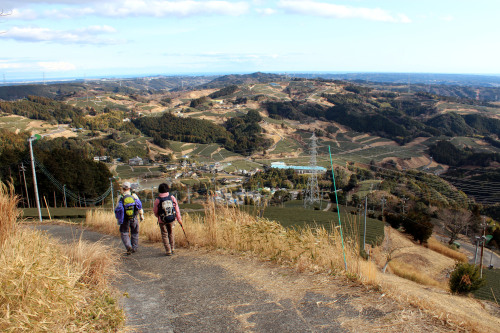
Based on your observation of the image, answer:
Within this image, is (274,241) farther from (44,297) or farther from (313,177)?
(313,177)

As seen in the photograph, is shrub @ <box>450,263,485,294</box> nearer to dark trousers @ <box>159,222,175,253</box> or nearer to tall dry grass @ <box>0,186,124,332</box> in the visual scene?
dark trousers @ <box>159,222,175,253</box>

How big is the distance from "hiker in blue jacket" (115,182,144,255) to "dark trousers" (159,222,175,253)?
65cm

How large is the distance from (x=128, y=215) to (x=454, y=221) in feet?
111

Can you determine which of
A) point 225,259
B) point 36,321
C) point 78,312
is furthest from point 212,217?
point 36,321

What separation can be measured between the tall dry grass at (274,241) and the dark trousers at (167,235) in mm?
436

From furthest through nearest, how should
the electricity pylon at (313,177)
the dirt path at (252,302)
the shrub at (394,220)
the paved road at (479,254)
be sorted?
the shrub at (394,220) < the paved road at (479,254) < the electricity pylon at (313,177) < the dirt path at (252,302)

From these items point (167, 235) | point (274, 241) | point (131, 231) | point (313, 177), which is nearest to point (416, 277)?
point (274, 241)

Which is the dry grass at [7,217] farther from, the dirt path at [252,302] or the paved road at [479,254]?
the paved road at [479,254]

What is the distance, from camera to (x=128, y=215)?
20.1ft

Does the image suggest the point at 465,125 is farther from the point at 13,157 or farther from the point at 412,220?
the point at 13,157

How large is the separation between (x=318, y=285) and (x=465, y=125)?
115476 millimetres

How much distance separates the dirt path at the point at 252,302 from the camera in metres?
3.23

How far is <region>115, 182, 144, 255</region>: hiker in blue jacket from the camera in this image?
6.09 m

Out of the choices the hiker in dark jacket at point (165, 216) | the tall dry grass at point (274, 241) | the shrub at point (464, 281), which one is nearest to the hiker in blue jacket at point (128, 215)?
the hiker in dark jacket at point (165, 216)
